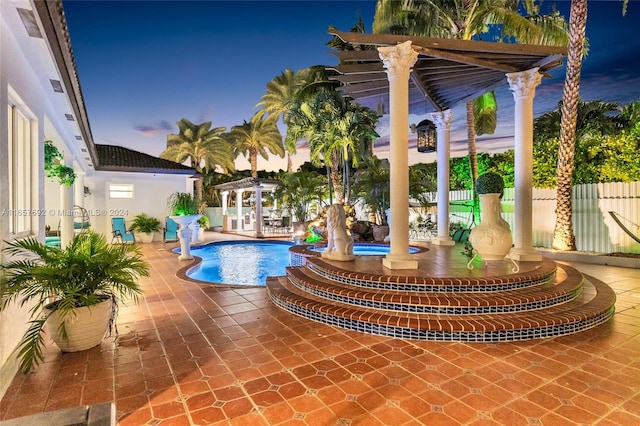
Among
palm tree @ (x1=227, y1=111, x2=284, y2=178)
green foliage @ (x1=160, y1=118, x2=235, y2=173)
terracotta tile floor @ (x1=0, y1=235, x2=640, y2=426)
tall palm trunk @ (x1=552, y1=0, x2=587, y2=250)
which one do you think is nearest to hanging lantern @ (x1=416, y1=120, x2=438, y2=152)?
tall palm trunk @ (x1=552, y1=0, x2=587, y2=250)

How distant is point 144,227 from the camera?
1553 cm

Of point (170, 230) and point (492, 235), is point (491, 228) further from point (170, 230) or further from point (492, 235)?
point (170, 230)

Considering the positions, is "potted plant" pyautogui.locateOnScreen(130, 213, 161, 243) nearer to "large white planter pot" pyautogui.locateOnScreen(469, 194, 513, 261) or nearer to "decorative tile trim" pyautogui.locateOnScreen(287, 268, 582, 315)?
"decorative tile trim" pyautogui.locateOnScreen(287, 268, 582, 315)

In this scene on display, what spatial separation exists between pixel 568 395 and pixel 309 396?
2115 mm

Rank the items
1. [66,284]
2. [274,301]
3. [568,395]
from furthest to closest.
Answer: [274,301] < [66,284] < [568,395]

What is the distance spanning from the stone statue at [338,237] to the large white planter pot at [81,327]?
3.75m

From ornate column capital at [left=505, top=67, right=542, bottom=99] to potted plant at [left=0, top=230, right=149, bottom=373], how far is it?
24.0 ft

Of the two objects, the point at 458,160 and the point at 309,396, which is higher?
the point at 458,160

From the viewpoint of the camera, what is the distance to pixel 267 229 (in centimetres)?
2098

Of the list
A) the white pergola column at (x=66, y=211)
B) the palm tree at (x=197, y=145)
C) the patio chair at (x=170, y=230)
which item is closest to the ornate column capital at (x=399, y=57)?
the white pergola column at (x=66, y=211)

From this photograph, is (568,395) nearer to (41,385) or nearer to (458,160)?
(41,385)

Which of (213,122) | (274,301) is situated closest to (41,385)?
(274,301)

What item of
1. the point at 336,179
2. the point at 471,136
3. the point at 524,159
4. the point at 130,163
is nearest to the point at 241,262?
the point at 336,179

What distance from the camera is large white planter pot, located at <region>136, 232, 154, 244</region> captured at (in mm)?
15641
